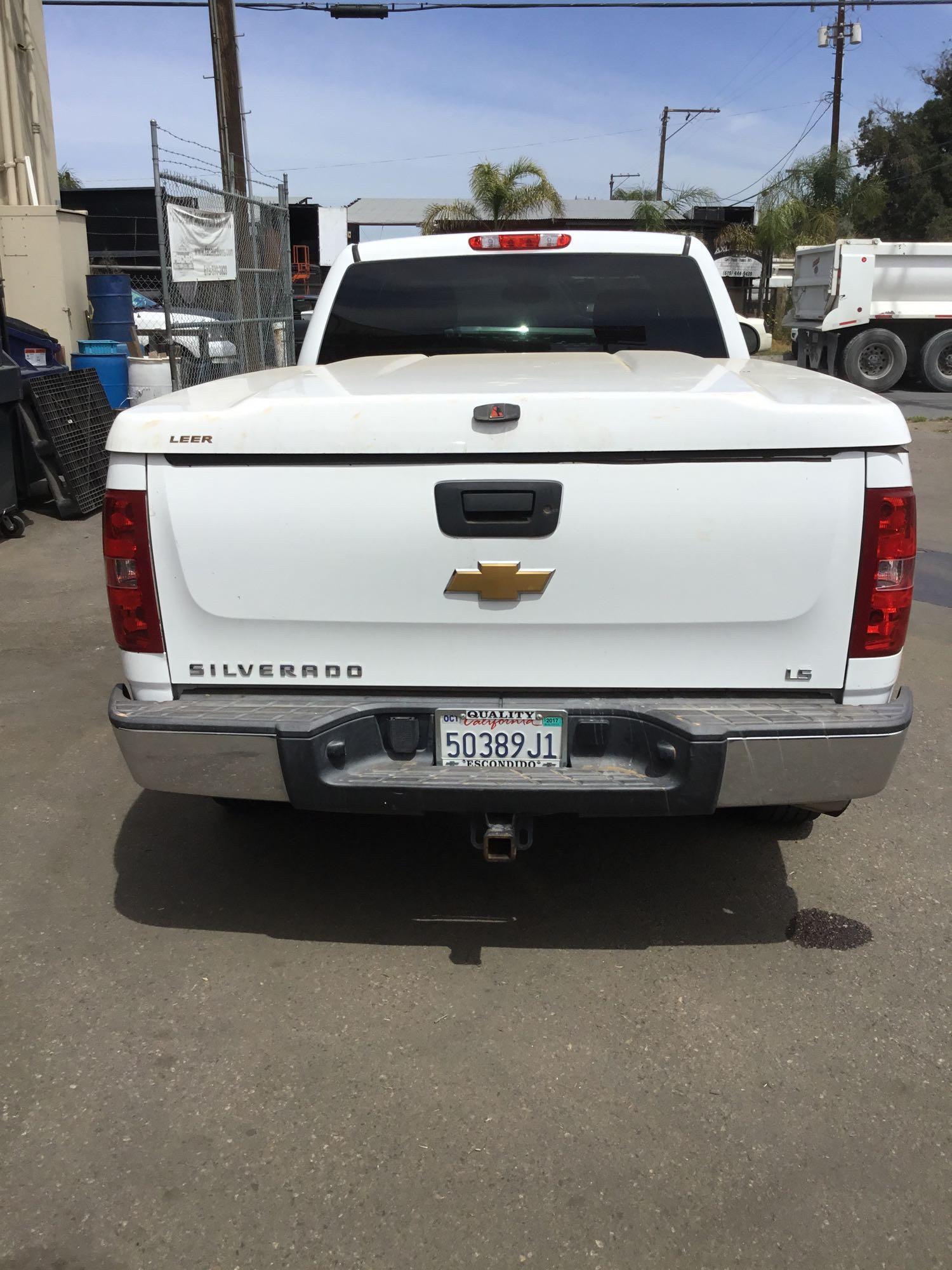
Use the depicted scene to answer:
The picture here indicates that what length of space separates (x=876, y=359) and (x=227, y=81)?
12353mm

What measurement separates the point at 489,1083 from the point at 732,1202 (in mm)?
644

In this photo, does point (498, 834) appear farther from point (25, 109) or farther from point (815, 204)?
point (815, 204)

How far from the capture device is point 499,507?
2885mm

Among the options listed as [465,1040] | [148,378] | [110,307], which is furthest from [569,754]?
[110,307]

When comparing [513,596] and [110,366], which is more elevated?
[513,596]

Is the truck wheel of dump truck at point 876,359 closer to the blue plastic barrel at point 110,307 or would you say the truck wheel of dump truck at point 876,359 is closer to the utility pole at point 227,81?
the utility pole at point 227,81

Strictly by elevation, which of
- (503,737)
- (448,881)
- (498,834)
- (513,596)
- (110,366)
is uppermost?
(513,596)

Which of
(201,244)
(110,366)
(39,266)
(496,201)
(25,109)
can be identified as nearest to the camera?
(201,244)

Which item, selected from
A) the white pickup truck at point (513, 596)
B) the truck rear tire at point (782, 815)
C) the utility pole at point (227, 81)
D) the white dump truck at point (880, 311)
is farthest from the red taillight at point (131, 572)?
the white dump truck at point (880, 311)

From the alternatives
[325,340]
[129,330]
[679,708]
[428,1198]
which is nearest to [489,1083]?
[428,1198]

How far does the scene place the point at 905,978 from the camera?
10.7 feet

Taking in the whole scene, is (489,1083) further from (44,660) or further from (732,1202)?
(44,660)

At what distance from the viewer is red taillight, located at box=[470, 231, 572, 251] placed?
4.70 metres

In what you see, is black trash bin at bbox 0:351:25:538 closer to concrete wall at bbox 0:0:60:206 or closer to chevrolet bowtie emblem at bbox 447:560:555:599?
concrete wall at bbox 0:0:60:206
